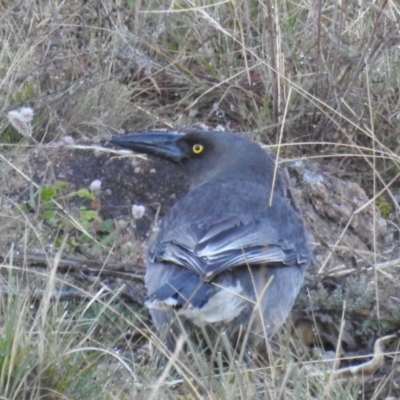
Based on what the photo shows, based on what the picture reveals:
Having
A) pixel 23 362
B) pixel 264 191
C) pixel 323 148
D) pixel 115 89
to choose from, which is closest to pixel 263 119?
pixel 323 148

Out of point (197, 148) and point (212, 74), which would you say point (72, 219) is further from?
point (212, 74)

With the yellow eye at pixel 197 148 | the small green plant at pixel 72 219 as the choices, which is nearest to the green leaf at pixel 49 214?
the small green plant at pixel 72 219

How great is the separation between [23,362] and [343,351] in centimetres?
166

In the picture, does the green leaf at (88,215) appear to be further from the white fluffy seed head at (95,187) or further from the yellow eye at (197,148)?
the yellow eye at (197,148)

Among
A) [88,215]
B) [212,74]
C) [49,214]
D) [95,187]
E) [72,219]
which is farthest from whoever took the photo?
[212,74]

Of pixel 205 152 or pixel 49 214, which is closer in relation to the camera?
pixel 49 214

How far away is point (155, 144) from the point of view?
18.9 ft

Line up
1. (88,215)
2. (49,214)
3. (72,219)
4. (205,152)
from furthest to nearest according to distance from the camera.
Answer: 1. (205,152)
2. (88,215)
3. (49,214)
4. (72,219)

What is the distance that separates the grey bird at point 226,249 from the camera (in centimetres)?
445

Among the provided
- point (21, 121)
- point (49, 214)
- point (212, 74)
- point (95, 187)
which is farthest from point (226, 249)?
point (212, 74)

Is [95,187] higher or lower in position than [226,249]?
lower

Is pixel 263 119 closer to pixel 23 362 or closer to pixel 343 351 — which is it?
pixel 343 351

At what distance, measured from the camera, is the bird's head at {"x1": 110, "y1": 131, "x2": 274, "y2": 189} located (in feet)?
18.8

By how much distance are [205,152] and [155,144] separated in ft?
0.84
